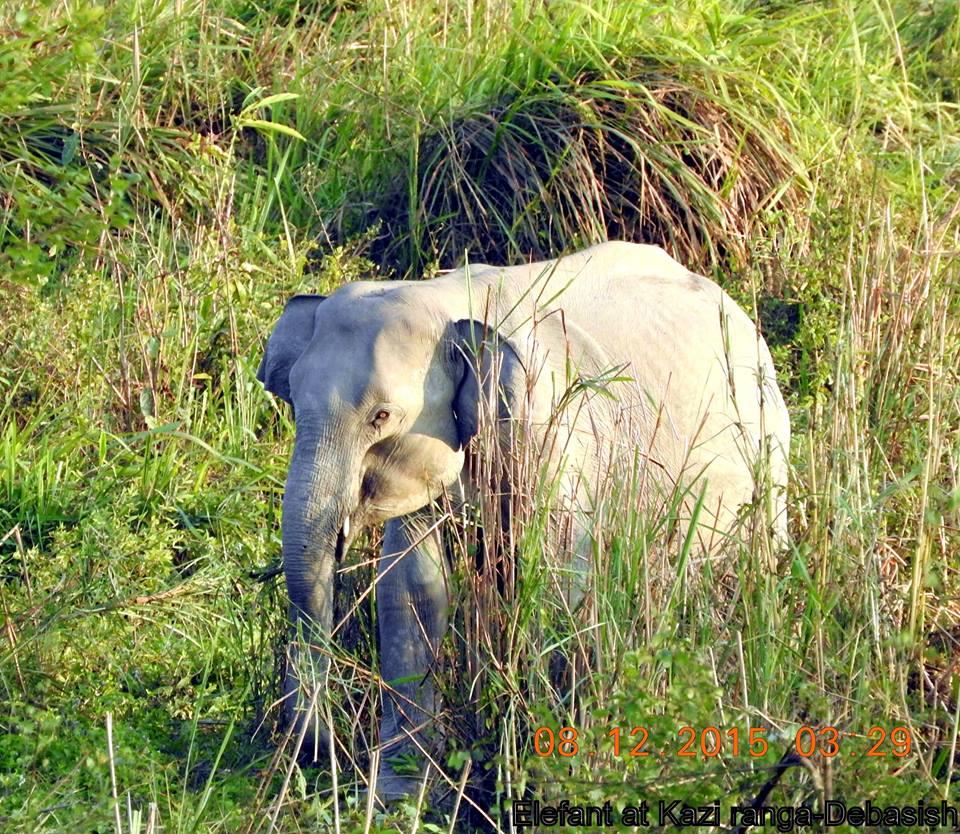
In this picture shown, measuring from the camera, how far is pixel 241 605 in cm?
541

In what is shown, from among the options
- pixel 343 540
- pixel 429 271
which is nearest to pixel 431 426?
pixel 343 540

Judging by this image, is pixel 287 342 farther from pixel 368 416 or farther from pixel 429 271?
pixel 429 271

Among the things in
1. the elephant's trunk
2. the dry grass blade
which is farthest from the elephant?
the dry grass blade

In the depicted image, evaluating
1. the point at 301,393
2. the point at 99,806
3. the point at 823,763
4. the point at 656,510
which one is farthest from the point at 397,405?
the point at 823,763

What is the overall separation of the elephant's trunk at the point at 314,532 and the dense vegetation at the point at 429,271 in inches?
5.1

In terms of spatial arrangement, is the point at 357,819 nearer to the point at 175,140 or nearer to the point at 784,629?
the point at 784,629

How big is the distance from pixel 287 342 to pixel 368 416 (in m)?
0.50

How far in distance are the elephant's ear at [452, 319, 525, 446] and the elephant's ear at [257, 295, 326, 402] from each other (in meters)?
0.45

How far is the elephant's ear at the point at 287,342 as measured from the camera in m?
4.84

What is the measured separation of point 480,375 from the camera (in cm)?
441

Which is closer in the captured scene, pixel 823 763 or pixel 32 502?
pixel 823 763

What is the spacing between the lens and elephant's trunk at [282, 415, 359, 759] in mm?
4312

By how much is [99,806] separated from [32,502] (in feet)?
9.48
